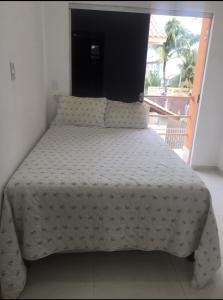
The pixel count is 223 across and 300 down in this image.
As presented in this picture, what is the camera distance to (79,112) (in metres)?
2.74

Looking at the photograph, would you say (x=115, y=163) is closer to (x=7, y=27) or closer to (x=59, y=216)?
(x=59, y=216)

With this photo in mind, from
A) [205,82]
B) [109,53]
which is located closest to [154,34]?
[109,53]

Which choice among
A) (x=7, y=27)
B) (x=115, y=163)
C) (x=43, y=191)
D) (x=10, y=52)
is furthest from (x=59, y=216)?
(x=7, y=27)

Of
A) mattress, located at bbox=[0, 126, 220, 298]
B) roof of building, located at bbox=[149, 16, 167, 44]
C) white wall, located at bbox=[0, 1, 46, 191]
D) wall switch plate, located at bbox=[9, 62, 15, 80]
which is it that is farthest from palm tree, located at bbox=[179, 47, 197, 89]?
wall switch plate, located at bbox=[9, 62, 15, 80]

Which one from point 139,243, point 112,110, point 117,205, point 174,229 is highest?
point 112,110

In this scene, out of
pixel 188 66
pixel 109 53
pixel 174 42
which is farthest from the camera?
pixel 188 66

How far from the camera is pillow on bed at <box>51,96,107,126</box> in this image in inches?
107

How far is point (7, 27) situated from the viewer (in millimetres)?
1487

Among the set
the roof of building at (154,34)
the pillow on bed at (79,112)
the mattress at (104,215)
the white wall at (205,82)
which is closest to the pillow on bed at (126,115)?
the pillow on bed at (79,112)

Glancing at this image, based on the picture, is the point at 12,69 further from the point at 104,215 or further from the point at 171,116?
the point at 171,116

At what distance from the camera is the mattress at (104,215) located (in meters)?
1.38

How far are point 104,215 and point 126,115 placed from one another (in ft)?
5.15

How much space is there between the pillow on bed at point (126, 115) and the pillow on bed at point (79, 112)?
3.6 inches

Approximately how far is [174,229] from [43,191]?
0.82 metres
